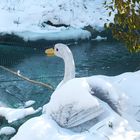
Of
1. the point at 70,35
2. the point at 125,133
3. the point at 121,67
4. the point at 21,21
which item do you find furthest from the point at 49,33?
the point at 125,133

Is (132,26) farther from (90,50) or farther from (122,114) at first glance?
(90,50)

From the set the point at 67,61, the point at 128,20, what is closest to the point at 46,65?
the point at 67,61

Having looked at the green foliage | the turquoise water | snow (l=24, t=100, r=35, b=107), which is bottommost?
snow (l=24, t=100, r=35, b=107)

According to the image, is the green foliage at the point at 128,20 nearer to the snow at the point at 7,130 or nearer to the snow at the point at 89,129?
the snow at the point at 89,129

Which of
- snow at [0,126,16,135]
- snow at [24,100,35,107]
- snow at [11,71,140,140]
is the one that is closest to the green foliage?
snow at [11,71,140,140]

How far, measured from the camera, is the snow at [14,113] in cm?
716

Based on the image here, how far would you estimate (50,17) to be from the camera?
657 inches

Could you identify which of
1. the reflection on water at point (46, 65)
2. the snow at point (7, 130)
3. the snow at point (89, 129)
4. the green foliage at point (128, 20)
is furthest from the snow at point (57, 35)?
the snow at point (89, 129)

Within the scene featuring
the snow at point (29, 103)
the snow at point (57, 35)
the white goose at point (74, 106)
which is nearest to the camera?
the white goose at point (74, 106)

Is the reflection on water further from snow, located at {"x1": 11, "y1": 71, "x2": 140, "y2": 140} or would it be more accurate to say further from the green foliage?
snow, located at {"x1": 11, "y1": 71, "x2": 140, "y2": 140}

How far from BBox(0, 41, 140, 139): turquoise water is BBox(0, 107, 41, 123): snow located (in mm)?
121

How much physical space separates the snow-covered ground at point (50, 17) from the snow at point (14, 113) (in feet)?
24.4

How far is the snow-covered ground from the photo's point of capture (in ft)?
49.6

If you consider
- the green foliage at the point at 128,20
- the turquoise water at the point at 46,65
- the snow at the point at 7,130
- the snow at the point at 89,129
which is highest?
the green foliage at the point at 128,20
